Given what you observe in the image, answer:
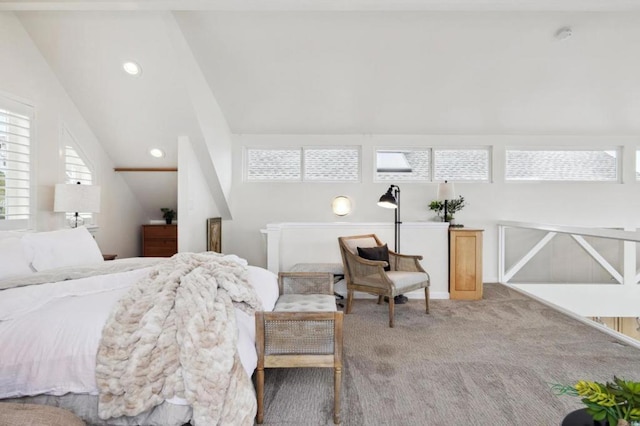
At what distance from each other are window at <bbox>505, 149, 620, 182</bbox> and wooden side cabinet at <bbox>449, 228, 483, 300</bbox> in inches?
66.7

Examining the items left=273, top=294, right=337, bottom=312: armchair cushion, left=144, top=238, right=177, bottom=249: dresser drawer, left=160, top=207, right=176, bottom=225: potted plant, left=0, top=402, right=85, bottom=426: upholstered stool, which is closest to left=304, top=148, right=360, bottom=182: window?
left=160, top=207, right=176, bottom=225: potted plant

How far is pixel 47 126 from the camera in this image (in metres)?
3.71

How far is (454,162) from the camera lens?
217 inches

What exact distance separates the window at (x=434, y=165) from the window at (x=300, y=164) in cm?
52

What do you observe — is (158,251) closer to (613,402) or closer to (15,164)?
(15,164)

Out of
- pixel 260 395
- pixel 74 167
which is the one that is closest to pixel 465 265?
pixel 260 395

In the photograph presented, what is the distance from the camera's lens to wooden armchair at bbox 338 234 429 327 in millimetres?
3551

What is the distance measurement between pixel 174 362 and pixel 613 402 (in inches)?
68.6

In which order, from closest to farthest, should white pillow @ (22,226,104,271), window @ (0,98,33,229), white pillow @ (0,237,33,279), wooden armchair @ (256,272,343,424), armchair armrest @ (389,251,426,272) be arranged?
wooden armchair @ (256,272,343,424) < white pillow @ (0,237,33,279) < white pillow @ (22,226,104,271) < window @ (0,98,33,229) < armchair armrest @ (389,251,426,272)

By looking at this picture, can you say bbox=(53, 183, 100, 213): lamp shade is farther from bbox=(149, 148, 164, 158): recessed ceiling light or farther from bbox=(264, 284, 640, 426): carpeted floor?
bbox=(264, 284, 640, 426): carpeted floor

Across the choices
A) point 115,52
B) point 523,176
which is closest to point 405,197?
point 523,176

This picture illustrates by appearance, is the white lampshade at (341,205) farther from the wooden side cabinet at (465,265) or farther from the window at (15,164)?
the window at (15,164)

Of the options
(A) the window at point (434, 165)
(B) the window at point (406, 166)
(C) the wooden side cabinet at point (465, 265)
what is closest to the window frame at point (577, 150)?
(A) the window at point (434, 165)

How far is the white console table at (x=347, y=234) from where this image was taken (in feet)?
14.8
